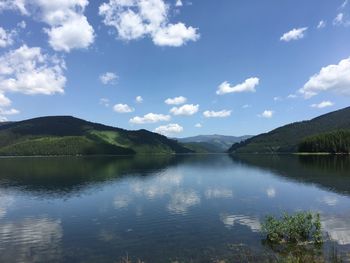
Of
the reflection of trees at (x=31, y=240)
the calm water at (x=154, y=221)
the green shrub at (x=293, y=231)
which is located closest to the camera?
the reflection of trees at (x=31, y=240)

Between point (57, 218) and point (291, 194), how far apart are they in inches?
2189

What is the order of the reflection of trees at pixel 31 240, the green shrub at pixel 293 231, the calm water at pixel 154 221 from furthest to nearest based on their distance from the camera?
the green shrub at pixel 293 231
the calm water at pixel 154 221
the reflection of trees at pixel 31 240

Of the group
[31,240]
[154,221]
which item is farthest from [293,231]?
[31,240]

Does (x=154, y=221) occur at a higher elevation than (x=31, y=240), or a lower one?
higher

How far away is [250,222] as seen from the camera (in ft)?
177

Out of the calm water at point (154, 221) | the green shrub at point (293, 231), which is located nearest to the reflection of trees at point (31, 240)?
the calm water at point (154, 221)

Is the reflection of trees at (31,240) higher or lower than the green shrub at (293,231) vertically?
lower

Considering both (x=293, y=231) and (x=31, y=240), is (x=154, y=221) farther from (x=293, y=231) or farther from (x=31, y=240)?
(x=293, y=231)

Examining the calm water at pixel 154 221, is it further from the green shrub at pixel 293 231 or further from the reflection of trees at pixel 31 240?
the green shrub at pixel 293 231

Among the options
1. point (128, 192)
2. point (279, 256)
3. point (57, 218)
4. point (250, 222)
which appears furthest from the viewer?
point (128, 192)

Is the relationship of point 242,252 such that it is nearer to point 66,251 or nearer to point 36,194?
point 66,251

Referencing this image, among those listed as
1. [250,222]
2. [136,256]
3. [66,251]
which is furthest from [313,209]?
[66,251]

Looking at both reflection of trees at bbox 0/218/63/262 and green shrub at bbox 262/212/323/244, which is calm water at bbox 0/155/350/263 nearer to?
reflection of trees at bbox 0/218/63/262

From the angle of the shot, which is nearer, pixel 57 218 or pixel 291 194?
pixel 57 218
